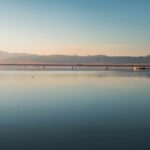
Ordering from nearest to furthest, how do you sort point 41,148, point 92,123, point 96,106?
point 41,148, point 92,123, point 96,106

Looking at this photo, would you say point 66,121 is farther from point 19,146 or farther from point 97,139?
point 19,146

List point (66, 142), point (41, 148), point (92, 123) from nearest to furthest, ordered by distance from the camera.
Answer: point (41, 148)
point (66, 142)
point (92, 123)

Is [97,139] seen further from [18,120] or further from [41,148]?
[18,120]

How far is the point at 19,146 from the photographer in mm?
9625

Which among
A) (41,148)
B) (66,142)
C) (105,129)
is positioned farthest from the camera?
(105,129)

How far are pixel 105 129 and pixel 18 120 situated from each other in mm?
4110

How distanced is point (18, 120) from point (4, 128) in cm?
172

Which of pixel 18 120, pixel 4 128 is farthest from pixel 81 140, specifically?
pixel 18 120

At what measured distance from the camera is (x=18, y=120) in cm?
1380

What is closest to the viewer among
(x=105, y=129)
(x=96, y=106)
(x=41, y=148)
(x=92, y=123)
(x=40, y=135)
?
(x=41, y=148)

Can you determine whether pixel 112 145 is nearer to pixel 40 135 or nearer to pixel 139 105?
pixel 40 135

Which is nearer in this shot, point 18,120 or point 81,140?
point 81,140

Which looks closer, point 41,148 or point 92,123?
point 41,148

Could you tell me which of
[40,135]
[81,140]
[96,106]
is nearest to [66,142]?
[81,140]
